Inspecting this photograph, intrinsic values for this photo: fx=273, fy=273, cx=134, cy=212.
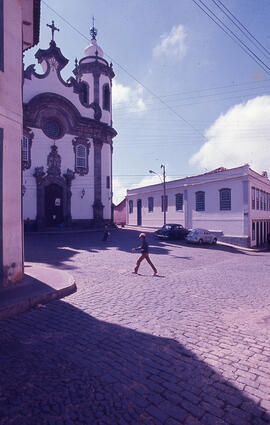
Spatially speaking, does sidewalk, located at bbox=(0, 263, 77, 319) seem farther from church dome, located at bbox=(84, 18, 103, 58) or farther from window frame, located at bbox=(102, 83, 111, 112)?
church dome, located at bbox=(84, 18, 103, 58)

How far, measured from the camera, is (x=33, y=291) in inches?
262

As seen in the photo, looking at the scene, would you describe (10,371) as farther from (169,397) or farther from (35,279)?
(35,279)

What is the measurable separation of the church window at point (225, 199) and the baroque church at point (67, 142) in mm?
12251

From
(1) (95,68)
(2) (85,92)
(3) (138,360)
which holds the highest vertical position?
(1) (95,68)

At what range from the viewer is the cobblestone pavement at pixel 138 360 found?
2.78 m

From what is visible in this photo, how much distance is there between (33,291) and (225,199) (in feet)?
70.4

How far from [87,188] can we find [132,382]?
1049 inches

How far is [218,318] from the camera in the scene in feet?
17.9

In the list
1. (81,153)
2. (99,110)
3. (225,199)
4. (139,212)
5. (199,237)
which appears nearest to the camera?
(199,237)

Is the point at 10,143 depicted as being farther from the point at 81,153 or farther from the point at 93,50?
the point at 93,50

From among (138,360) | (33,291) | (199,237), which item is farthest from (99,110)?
(138,360)

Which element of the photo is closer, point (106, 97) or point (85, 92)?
point (85, 92)

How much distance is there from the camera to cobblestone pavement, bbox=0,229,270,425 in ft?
9.11

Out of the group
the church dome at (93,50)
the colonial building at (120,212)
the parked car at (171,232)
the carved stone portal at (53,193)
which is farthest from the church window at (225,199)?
the church dome at (93,50)
